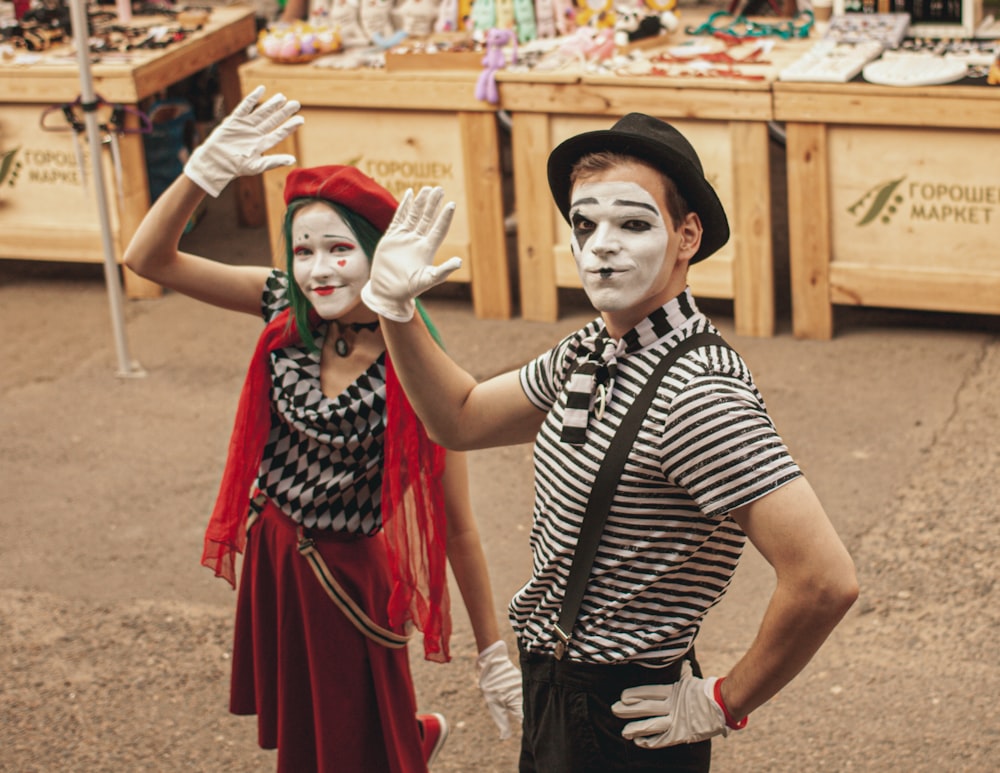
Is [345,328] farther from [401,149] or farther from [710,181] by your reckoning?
[401,149]

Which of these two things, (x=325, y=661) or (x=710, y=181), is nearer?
(x=325, y=661)

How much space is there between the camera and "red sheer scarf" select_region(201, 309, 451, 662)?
2967 millimetres

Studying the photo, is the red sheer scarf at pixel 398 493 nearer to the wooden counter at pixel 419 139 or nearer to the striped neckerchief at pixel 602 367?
the striped neckerchief at pixel 602 367

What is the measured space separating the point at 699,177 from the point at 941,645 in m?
2.24

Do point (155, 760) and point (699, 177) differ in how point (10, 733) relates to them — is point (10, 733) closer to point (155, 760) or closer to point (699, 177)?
point (155, 760)

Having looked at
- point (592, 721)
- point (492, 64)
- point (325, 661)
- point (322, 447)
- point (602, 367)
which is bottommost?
point (325, 661)

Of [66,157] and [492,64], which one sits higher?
[492,64]

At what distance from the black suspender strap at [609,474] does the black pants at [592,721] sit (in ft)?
0.46

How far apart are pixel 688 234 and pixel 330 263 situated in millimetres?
930

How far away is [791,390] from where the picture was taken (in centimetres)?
571

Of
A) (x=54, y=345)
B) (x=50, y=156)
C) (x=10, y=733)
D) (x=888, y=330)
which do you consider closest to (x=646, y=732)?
(x=10, y=733)

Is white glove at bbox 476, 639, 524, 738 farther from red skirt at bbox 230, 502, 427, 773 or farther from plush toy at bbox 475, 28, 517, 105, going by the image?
plush toy at bbox 475, 28, 517, 105

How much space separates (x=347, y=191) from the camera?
3.02 metres

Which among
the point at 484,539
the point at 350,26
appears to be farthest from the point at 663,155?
the point at 350,26
